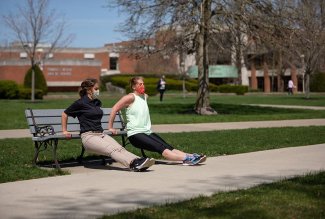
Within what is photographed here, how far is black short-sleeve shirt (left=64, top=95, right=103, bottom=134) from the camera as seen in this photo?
895cm

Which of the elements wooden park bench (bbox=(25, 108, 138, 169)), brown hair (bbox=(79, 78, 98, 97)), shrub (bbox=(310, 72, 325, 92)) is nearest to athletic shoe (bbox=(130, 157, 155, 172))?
wooden park bench (bbox=(25, 108, 138, 169))

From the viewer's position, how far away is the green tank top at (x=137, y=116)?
9273 millimetres

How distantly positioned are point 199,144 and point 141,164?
4.14 m

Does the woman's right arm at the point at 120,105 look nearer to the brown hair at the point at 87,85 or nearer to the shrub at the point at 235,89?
the brown hair at the point at 87,85

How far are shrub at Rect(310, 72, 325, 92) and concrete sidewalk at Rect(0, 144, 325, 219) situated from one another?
2286 inches

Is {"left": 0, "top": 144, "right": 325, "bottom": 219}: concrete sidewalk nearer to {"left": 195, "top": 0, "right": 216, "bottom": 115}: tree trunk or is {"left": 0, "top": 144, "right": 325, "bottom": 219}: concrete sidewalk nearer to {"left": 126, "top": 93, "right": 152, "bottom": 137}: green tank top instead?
{"left": 126, "top": 93, "right": 152, "bottom": 137}: green tank top

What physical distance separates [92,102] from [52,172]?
1.28m

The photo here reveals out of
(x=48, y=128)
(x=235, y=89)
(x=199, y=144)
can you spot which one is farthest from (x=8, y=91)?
(x=48, y=128)

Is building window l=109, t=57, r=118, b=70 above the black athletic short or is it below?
above

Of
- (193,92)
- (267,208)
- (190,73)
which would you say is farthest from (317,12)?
(267,208)

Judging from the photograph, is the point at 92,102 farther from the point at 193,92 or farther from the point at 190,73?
the point at 190,73

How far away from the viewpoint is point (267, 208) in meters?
5.98

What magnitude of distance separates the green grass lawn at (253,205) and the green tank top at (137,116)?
107 inches

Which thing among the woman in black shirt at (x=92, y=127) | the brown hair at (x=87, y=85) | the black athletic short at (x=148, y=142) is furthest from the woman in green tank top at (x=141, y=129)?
the brown hair at (x=87, y=85)
